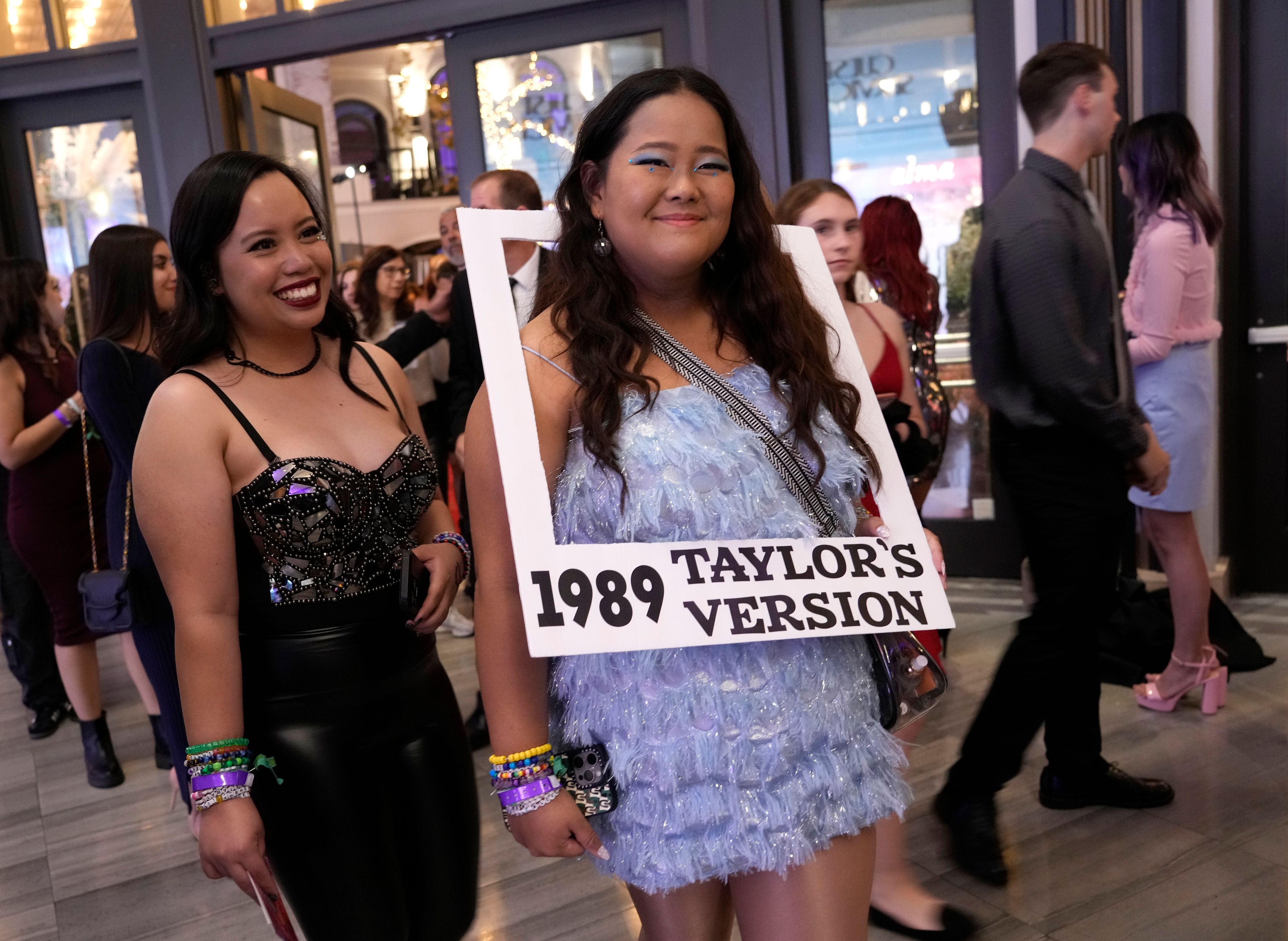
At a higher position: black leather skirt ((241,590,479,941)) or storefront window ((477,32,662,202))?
storefront window ((477,32,662,202))

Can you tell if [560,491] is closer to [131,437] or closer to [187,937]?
[131,437]

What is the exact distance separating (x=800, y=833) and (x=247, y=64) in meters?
5.23

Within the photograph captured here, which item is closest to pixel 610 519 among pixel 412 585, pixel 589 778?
pixel 589 778

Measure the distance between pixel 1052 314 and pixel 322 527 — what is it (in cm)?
164

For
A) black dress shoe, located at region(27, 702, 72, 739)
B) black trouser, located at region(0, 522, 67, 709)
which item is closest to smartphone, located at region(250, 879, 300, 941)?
black trouser, located at region(0, 522, 67, 709)

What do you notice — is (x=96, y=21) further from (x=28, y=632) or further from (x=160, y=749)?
(x=160, y=749)

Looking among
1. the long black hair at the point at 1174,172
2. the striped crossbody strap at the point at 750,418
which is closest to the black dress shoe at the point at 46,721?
the striped crossbody strap at the point at 750,418

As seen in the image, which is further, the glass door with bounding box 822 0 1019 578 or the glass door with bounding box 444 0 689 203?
the glass door with bounding box 444 0 689 203

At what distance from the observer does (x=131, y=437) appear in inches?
94.7

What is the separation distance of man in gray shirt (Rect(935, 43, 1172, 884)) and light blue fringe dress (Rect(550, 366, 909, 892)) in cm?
130

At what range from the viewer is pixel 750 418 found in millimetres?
1315

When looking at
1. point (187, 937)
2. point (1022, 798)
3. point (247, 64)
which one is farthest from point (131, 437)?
point (247, 64)

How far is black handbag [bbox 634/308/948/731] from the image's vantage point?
132cm

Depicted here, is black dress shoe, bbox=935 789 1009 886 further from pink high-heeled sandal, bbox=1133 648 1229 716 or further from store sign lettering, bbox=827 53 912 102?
store sign lettering, bbox=827 53 912 102
